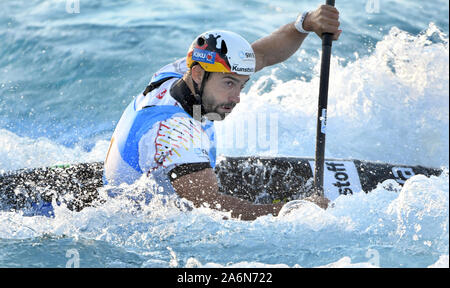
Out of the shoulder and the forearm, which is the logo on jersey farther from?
the forearm

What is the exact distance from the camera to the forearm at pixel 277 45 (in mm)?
5039

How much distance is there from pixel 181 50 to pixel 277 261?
6.54 metres

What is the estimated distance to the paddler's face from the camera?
3.85 meters

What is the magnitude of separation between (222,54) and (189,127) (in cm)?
57

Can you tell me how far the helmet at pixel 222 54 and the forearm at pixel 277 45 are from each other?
41.3 inches

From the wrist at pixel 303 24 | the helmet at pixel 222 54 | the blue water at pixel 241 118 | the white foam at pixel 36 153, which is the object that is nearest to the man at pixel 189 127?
the helmet at pixel 222 54

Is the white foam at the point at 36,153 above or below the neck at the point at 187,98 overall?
below

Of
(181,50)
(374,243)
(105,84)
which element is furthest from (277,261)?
(181,50)

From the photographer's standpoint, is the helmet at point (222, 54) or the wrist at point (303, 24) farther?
the wrist at point (303, 24)

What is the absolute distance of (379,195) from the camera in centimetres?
434

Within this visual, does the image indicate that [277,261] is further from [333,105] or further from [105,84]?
[105,84]

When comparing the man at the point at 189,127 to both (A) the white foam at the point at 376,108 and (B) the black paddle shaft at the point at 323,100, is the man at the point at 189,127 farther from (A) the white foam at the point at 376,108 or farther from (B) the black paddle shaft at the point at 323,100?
(A) the white foam at the point at 376,108

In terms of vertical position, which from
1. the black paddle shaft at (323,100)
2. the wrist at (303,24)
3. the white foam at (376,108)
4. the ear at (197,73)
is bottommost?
the white foam at (376,108)

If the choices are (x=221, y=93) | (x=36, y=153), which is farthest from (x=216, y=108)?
(x=36, y=153)
